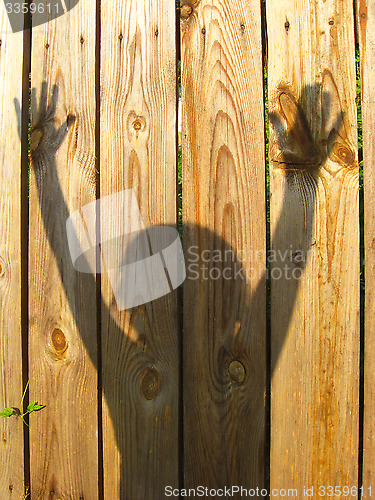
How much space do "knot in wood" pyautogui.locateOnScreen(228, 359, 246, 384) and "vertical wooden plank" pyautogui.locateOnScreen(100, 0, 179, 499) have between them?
217 mm

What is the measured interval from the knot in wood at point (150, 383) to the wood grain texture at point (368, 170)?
0.79 metres

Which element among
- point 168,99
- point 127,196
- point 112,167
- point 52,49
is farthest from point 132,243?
point 52,49

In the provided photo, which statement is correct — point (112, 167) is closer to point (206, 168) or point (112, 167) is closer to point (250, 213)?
point (206, 168)

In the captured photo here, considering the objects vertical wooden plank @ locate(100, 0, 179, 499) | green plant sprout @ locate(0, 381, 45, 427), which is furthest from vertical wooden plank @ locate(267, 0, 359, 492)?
green plant sprout @ locate(0, 381, 45, 427)

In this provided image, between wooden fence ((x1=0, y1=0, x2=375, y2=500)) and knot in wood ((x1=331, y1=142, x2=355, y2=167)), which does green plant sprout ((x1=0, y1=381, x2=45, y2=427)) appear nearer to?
wooden fence ((x1=0, y1=0, x2=375, y2=500))

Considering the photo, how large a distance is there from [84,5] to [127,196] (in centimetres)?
80

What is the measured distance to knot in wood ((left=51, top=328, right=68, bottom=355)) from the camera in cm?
136

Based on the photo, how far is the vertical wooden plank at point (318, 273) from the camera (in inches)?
50.4

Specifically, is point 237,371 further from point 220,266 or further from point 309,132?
point 309,132

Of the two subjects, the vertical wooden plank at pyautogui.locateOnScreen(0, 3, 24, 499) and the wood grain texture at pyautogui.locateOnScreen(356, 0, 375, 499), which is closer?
the wood grain texture at pyautogui.locateOnScreen(356, 0, 375, 499)

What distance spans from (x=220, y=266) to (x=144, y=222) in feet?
1.13

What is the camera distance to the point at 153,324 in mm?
1315
